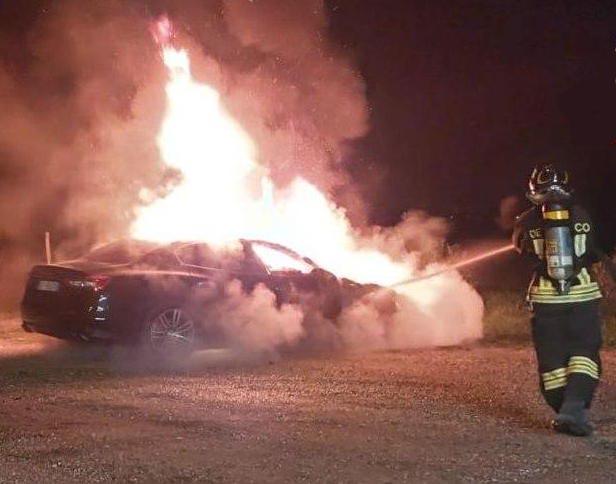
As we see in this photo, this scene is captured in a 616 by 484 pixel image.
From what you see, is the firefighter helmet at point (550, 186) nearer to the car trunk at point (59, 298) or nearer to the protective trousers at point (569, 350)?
the protective trousers at point (569, 350)

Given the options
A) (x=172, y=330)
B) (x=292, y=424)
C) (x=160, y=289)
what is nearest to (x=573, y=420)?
(x=292, y=424)

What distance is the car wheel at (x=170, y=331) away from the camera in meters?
9.94

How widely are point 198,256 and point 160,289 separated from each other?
69 centimetres

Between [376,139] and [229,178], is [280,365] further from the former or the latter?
[376,139]

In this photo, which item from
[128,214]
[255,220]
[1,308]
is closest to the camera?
[255,220]

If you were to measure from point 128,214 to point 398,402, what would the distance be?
7.76 m

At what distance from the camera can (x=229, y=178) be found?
1320cm

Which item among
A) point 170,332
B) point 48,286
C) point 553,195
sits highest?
point 553,195

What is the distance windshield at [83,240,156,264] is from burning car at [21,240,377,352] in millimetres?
11

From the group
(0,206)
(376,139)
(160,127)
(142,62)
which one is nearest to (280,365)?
(160,127)

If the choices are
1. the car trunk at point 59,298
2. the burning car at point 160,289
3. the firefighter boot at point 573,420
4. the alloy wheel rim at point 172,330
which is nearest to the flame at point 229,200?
the burning car at point 160,289

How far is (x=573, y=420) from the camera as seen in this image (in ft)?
20.6

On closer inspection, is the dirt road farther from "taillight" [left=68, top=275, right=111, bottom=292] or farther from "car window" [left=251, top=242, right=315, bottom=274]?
"car window" [left=251, top=242, right=315, bottom=274]

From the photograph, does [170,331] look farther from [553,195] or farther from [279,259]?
[553,195]
